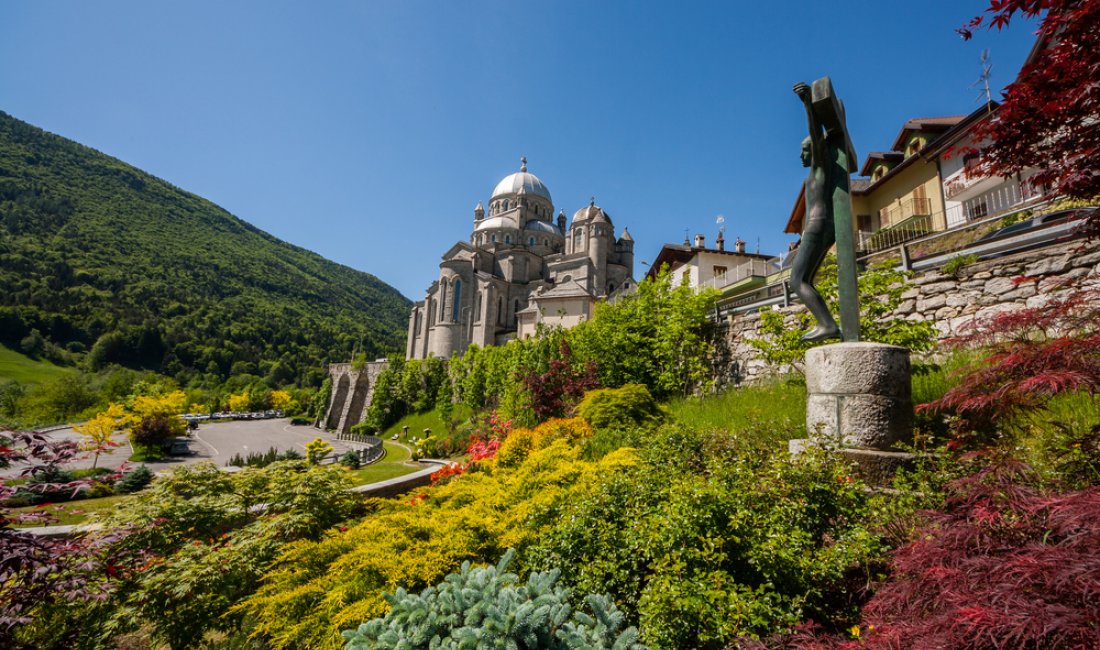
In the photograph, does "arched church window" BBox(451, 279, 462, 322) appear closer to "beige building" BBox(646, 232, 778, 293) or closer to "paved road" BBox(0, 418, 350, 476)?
"paved road" BBox(0, 418, 350, 476)

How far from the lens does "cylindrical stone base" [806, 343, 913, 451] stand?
15.2 feet

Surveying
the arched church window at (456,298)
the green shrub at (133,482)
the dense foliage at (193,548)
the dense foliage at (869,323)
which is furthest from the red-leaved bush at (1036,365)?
the arched church window at (456,298)

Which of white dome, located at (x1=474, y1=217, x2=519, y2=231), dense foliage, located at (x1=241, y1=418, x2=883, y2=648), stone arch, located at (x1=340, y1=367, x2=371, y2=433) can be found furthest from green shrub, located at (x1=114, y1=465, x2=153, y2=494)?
white dome, located at (x1=474, y1=217, x2=519, y2=231)

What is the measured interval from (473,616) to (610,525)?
134 cm

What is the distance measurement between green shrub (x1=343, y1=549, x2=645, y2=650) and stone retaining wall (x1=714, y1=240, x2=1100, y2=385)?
6855mm

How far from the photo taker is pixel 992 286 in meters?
7.91

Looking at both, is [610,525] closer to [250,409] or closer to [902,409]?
[902,409]

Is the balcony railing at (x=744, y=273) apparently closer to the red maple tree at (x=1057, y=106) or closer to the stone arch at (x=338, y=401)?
the red maple tree at (x=1057, y=106)

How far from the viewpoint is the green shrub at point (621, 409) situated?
28.1 ft

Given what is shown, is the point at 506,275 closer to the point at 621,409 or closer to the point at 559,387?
the point at 559,387

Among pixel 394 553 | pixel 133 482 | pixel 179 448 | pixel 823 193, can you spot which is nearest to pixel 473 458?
pixel 394 553

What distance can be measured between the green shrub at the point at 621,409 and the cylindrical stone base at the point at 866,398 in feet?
12.0

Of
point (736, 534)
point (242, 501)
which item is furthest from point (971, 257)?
point (242, 501)

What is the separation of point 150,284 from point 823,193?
12603cm
